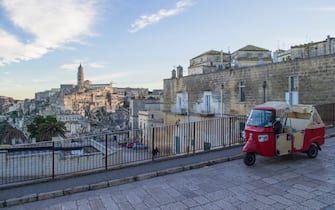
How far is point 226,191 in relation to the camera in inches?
A: 198

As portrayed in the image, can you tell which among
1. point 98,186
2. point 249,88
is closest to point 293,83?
point 249,88

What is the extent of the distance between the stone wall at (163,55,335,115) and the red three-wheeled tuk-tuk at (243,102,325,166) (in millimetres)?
7371

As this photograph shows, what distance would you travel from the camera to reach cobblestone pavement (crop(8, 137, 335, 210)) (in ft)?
14.5

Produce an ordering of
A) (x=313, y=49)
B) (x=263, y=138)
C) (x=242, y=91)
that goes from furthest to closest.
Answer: (x=313, y=49)
(x=242, y=91)
(x=263, y=138)

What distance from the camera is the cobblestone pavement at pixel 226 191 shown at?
4.43m

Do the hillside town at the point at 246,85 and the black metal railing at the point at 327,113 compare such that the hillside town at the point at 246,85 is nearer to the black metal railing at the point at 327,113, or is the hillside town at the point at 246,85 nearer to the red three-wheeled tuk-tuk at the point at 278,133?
the black metal railing at the point at 327,113

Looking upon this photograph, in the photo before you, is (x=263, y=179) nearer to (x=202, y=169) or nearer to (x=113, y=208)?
(x=202, y=169)

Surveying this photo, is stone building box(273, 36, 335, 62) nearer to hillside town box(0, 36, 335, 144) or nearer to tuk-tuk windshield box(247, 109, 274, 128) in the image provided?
hillside town box(0, 36, 335, 144)

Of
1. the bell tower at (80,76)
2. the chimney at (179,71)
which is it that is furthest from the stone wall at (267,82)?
the bell tower at (80,76)

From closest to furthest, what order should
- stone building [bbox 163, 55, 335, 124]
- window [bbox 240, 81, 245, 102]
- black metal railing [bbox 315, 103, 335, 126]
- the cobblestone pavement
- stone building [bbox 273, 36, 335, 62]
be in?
the cobblestone pavement
black metal railing [bbox 315, 103, 335, 126]
stone building [bbox 163, 55, 335, 124]
stone building [bbox 273, 36, 335, 62]
window [bbox 240, 81, 245, 102]

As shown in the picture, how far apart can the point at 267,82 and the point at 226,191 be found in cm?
1296

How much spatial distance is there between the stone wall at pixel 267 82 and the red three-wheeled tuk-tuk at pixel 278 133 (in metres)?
7.37

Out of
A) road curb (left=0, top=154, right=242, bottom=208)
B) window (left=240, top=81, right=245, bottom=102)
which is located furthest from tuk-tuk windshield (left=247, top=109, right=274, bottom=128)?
window (left=240, top=81, right=245, bottom=102)

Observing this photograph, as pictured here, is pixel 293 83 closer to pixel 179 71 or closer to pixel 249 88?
pixel 249 88
